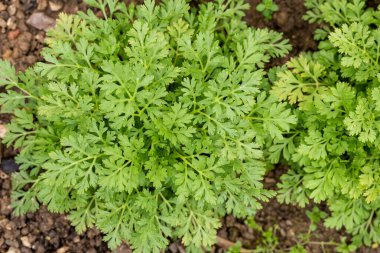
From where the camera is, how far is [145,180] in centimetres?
379

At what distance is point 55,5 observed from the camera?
464 centimetres

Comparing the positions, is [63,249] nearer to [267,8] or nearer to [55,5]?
[55,5]

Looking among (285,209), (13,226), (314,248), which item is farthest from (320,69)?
(13,226)

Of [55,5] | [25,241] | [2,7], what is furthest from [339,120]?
[2,7]

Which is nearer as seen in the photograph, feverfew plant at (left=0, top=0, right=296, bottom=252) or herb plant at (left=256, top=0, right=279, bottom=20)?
feverfew plant at (left=0, top=0, right=296, bottom=252)

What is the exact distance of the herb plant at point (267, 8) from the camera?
15.2 ft

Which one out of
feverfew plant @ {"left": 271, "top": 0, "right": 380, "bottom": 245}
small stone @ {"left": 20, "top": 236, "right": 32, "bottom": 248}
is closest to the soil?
small stone @ {"left": 20, "top": 236, "right": 32, "bottom": 248}

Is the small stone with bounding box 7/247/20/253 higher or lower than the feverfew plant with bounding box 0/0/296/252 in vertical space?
lower

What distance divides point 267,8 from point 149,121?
5.67 feet

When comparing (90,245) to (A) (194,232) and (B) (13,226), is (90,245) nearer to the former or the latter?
(B) (13,226)

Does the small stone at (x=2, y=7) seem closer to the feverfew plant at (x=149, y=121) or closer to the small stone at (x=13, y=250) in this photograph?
the feverfew plant at (x=149, y=121)

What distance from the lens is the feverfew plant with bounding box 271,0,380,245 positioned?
386 cm

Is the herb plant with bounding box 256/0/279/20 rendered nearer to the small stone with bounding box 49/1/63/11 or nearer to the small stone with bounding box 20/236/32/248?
the small stone with bounding box 49/1/63/11

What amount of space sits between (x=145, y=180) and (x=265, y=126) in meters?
0.94
